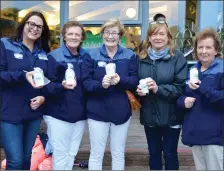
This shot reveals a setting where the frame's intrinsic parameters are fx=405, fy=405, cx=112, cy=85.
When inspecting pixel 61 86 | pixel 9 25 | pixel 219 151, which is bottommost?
pixel 219 151

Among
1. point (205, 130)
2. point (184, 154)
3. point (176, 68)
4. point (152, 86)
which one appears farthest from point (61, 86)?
point (184, 154)

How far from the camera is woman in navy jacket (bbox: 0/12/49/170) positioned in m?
3.66

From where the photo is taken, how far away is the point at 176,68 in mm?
3783

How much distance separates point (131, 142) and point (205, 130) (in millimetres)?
2815

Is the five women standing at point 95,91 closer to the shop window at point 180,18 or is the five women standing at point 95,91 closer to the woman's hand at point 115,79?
the woman's hand at point 115,79

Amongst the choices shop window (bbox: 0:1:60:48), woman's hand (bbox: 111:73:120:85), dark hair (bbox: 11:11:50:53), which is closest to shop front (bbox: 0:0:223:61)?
shop window (bbox: 0:1:60:48)

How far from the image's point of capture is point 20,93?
12.3 ft

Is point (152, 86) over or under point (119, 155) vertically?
over

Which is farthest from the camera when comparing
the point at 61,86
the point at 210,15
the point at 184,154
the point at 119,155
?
the point at 210,15

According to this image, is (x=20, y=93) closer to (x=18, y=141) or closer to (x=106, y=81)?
(x=18, y=141)

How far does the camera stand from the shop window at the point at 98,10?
8.70 metres

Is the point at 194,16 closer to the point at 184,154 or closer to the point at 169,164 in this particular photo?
the point at 184,154

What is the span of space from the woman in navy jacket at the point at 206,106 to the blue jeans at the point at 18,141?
1.43m

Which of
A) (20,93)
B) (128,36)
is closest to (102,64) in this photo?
(20,93)
